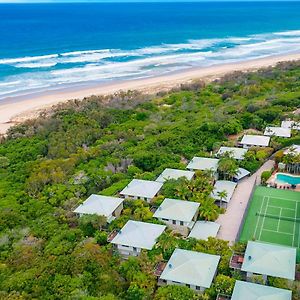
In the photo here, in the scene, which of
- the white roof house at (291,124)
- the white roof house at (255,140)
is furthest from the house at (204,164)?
the white roof house at (291,124)

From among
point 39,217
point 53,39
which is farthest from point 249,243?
point 53,39

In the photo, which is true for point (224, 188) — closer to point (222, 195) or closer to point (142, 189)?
point (222, 195)

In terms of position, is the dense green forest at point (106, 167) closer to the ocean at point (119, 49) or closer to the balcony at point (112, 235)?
the balcony at point (112, 235)

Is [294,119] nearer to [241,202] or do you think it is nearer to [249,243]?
[241,202]

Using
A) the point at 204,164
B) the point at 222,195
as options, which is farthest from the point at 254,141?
the point at 222,195

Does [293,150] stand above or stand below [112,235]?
above

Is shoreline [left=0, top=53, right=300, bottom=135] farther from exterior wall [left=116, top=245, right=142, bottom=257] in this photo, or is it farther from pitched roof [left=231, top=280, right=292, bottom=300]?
pitched roof [left=231, top=280, right=292, bottom=300]
